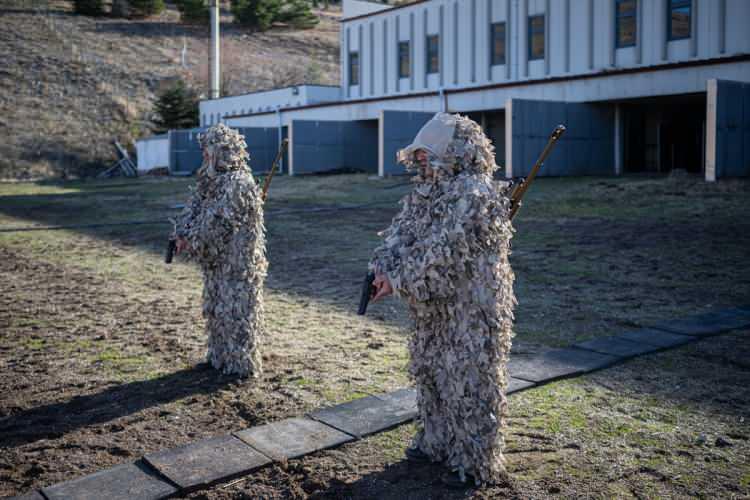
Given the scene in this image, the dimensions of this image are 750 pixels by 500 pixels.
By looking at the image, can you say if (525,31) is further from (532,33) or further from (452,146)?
(452,146)

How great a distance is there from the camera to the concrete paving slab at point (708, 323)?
6900 mm

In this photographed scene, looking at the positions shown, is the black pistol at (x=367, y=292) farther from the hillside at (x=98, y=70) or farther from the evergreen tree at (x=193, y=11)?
the evergreen tree at (x=193, y=11)

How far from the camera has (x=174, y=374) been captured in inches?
240

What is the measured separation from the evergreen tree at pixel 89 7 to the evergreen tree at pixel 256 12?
15.0 metres

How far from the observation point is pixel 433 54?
3572cm

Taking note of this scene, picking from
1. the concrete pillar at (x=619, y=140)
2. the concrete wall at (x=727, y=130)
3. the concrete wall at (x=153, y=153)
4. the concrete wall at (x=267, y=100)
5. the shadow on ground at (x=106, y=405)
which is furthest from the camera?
the concrete wall at (x=267, y=100)

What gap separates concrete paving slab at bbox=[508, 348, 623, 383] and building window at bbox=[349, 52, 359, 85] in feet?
118

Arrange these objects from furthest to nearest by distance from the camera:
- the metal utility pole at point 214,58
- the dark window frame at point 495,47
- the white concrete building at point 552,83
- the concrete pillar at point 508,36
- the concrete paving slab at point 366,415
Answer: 1. the metal utility pole at point 214,58
2. the dark window frame at point 495,47
3. the concrete pillar at point 508,36
4. the white concrete building at point 552,83
5. the concrete paving slab at point 366,415

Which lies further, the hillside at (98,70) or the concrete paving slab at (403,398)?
the hillside at (98,70)

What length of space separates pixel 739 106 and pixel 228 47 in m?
68.1

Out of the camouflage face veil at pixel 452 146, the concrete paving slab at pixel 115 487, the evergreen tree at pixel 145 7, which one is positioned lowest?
the concrete paving slab at pixel 115 487

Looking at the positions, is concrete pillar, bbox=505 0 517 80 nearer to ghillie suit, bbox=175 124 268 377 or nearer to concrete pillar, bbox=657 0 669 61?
concrete pillar, bbox=657 0 669 61

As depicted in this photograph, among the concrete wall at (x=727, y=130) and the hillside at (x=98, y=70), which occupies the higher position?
the hillside at (x=98, y=70)

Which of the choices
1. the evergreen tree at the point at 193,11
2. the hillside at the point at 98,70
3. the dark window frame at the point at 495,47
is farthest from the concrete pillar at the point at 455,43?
the evergreen tree at the point at 193,11
